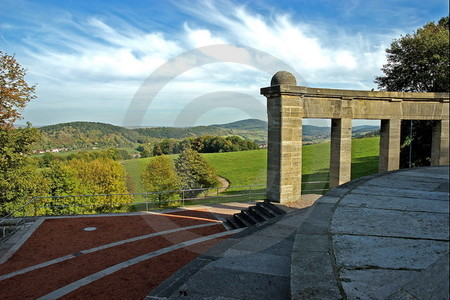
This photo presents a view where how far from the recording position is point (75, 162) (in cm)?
3862

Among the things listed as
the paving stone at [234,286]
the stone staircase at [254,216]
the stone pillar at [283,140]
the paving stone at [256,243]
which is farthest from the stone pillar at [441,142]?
the paving stone at [234,286]

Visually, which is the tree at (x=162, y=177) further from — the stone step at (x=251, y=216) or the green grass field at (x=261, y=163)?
the stone step at (x=251, y=216)

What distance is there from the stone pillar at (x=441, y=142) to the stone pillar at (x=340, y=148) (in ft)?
15.4

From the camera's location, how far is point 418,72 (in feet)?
58.2

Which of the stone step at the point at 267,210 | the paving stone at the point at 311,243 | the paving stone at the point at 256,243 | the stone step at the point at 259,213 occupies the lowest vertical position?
the stone step at the point at 259,213

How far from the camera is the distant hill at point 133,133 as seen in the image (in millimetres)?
18859

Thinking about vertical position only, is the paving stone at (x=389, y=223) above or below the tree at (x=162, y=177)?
above

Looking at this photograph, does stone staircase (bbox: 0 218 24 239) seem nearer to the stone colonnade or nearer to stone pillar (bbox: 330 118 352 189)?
the stone colonnade

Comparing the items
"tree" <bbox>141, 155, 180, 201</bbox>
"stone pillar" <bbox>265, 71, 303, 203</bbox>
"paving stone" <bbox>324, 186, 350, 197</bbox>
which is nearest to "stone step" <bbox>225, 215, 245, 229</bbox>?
"stone pillar" <bbox>265, 71, 303, 203</bbox>

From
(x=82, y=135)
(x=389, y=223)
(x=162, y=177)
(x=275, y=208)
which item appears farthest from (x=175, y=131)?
(x=389, y=223)

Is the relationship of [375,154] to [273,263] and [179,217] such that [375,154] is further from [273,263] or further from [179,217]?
[273,263]

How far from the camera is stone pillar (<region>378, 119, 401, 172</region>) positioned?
1288cm

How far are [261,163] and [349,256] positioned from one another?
38.6 m

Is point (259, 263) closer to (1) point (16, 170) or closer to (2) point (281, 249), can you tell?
(2) point (281, 249)
